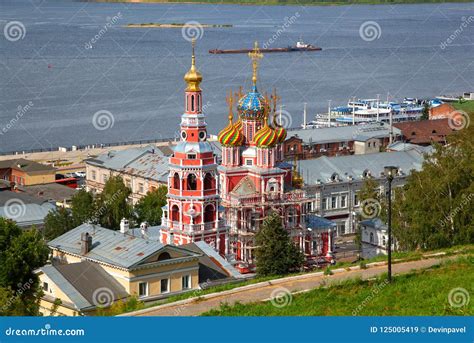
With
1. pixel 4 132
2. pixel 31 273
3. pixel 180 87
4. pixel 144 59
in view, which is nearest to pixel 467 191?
pixel 31 273

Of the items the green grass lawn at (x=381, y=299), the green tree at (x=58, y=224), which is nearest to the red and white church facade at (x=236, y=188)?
the green tree at (x=58, y=224)

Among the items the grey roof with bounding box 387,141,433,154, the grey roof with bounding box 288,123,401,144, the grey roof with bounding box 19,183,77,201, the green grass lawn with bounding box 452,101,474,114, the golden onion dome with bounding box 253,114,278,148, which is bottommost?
the grey roof with bounding box 19,183,77,201

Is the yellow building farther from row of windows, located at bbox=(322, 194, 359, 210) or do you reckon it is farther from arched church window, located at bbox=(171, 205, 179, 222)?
row of windows, located at bbox=(322, 194, 359, 210)

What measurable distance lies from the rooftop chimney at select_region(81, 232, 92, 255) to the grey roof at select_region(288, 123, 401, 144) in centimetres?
1737

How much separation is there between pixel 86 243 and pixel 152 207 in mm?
6977

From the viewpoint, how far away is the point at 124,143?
4234 cm

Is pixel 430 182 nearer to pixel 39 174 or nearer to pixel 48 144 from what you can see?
pixel 39 174

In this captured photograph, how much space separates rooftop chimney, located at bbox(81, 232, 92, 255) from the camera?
19.2m

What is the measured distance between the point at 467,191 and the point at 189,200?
5379mm

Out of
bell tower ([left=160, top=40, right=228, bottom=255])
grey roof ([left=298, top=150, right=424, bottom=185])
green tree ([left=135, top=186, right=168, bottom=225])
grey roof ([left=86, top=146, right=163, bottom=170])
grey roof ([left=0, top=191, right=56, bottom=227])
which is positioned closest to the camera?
bell tower ([left=160, top=40, right=228, bottom=255])

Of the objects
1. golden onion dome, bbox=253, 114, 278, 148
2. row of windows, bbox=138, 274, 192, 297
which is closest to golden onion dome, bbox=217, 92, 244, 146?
golden onion dome, bbox=253, 114, 278, 148
